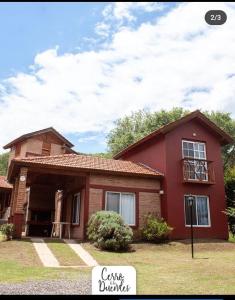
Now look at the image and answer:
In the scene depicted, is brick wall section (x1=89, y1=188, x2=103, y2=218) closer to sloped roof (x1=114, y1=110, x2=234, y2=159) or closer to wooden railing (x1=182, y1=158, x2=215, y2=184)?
wooden railing (x1=182, y1=158, x2=215, y2=184)

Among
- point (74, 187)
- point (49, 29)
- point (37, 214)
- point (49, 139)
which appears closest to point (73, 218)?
point (74, 187)

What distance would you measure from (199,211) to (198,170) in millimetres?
2216

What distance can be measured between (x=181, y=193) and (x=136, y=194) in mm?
2449

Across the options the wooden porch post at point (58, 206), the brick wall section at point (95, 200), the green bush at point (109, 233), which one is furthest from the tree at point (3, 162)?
the green bush at point (109, 233)

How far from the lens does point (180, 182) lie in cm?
1775

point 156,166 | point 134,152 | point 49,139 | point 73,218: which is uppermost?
point 49,139

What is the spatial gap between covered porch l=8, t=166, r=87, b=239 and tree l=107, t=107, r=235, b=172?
64.2ft

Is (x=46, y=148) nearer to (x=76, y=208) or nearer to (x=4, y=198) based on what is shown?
(x=4, y=198)

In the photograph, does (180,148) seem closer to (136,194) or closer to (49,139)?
(136,194)

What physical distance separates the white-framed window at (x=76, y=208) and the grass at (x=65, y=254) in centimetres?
384

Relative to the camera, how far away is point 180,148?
720 inches

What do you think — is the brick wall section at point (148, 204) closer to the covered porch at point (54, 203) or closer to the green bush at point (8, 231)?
the covered porch at point (54, 203)

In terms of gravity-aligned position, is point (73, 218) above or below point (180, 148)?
below

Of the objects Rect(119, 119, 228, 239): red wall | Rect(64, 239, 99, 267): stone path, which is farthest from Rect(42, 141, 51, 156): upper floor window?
Rect(64, 239, 99, 267): stone path
